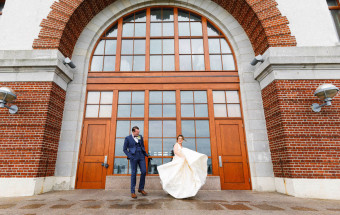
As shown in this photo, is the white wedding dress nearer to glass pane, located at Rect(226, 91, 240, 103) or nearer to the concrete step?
the concrete step

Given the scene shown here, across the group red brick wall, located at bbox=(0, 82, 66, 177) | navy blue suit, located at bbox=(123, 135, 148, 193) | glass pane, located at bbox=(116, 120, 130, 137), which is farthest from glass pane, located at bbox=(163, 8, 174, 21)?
navy blue suit, located at bbox=(123, 135, 148, 193)

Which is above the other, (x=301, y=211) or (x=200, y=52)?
(x=200, y=52)

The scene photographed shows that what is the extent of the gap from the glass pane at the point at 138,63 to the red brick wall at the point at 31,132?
2.82 metres

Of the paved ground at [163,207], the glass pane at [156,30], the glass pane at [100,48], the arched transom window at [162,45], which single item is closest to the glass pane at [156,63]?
the arched transom window at [162,45]

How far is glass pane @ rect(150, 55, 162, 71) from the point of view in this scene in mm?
7215

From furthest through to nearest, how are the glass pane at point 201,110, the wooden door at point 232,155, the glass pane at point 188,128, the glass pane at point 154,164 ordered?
the glass pane at point 201,110, the glass pane at point 188,128, the glass pane at point 154,164, the wooden door at point 232,155

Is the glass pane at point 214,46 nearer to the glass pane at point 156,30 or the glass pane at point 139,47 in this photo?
the glass pane at point 156,30

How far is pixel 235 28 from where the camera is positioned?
24.6ft

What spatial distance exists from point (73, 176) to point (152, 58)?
501 cm

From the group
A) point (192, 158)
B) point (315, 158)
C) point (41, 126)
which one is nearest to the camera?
point (192, 158)

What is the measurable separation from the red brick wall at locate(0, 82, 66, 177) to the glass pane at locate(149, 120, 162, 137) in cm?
309

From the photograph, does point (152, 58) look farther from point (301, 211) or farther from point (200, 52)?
point (301, 211)

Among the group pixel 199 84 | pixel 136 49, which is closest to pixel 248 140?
pixel 199 84

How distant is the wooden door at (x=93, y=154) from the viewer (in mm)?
6043
